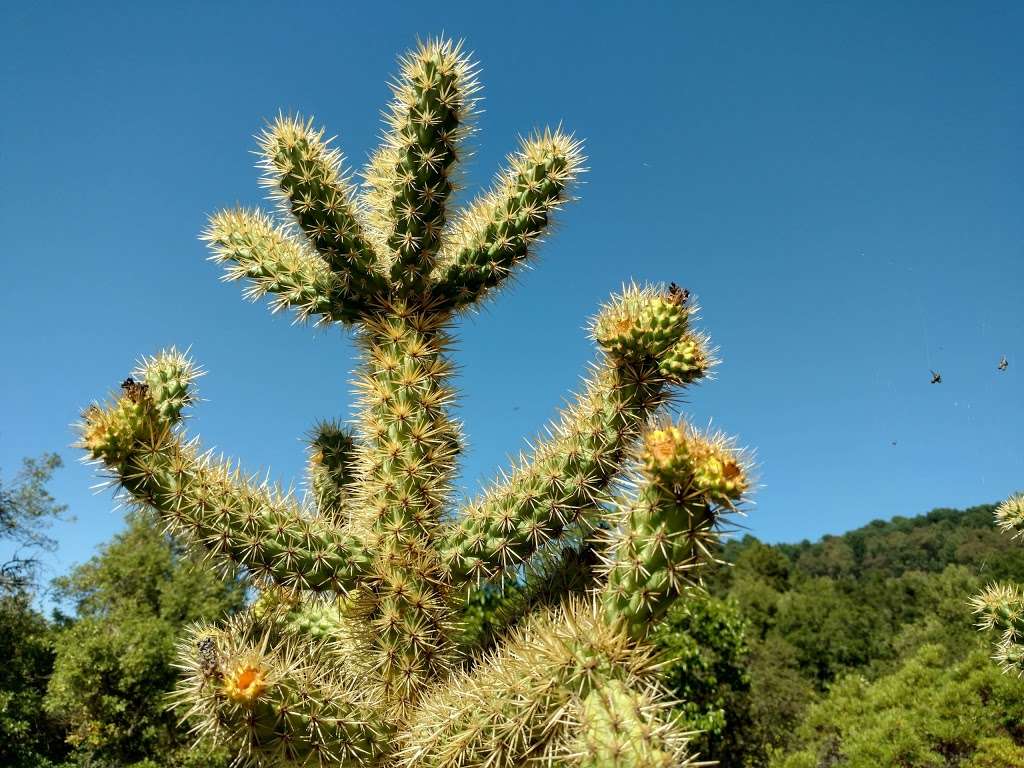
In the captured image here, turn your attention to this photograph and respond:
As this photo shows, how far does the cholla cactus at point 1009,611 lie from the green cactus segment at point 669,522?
6.16 meters

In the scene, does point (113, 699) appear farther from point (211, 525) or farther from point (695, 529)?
point (695, 529)

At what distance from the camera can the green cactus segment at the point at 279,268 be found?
10.8 ft

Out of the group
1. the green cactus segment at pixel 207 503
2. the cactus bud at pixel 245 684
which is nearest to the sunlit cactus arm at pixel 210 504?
the green cactus segment at pixel 207 503

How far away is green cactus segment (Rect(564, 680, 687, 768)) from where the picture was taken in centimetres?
178

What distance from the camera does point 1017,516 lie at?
6676mm

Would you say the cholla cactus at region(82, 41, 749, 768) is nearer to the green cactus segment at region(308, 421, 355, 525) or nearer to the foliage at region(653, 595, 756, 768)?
the green cactus segment at region(308, 421, 355, 525)

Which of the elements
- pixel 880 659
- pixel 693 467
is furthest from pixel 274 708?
pixel 880 659

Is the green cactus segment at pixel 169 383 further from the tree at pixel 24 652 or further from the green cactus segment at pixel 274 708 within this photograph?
the tree at pixel 24 652

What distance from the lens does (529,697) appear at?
2.12 meters

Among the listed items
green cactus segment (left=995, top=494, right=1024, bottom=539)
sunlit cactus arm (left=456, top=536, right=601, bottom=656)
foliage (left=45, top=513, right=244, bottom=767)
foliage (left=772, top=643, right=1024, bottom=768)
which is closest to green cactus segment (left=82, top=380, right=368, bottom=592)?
sunlit cactus arm (left=456, top=536, right=601, bottom=656)

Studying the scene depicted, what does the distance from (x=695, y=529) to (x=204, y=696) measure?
Result: 1.67 metres

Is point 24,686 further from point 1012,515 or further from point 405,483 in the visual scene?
point 1012,515

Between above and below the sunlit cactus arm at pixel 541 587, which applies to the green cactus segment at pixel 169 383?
above

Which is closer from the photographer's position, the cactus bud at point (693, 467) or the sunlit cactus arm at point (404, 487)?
the cactus bud at point (693, 467)
